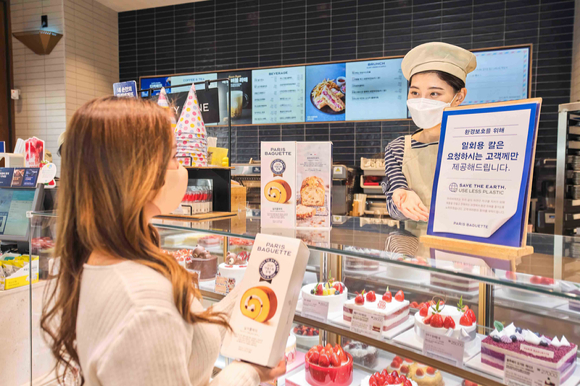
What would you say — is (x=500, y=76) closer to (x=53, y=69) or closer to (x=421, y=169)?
(x=421, y=169)

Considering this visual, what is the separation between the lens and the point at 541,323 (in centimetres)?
134

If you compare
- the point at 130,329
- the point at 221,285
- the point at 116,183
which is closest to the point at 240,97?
the point at 221,285

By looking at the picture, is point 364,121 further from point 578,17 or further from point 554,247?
point 554,247

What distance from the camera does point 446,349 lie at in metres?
1.20

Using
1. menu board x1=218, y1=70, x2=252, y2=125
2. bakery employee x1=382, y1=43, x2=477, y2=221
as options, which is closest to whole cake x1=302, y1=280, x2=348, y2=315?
bakery employee x1=382, y1=43, x2=477, y2=221

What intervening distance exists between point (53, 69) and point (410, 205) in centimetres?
543

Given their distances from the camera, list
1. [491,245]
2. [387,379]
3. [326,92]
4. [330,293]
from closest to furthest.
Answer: [491,245] → [387,379] → [330,293] → [326,92]

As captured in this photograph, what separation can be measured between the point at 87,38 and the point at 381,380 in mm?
5944

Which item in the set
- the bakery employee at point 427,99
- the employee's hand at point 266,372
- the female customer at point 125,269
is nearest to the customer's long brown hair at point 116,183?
the female customer at point 125,269

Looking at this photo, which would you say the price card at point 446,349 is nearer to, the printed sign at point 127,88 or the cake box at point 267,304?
the cake box at point 267,304

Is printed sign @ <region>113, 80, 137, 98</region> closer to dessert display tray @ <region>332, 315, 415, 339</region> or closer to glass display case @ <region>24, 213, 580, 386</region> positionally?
glass display case @ <region>24, 213, 580, 386</region>

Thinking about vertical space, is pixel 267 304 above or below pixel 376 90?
below

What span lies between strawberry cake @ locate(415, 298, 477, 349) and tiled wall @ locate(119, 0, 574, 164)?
364cm

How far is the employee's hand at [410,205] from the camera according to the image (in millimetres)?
1744
